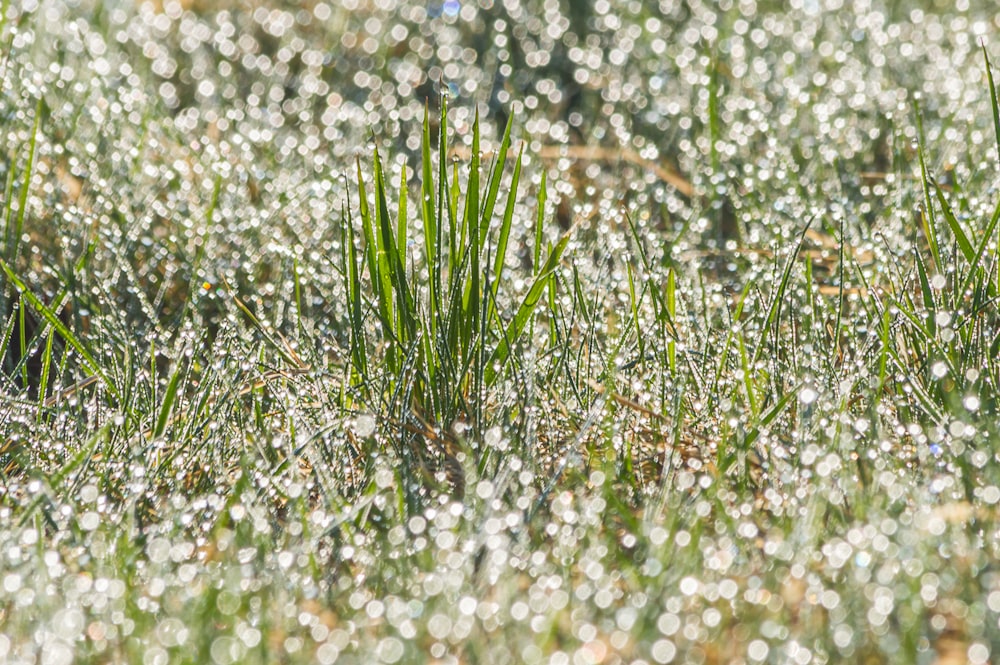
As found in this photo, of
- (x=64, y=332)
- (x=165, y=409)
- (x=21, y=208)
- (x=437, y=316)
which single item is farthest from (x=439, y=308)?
(x=21, y=208)

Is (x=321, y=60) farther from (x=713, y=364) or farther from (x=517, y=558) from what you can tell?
(x=517, y=558)

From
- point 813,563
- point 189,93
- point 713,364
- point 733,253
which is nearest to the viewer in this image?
point 813,563

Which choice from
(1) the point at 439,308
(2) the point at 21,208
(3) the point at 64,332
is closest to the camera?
(1) the point at 439,308

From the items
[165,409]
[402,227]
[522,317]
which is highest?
[402,227]

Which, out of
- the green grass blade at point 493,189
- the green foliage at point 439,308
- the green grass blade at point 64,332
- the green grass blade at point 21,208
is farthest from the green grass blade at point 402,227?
the green grass blade at point 21,208

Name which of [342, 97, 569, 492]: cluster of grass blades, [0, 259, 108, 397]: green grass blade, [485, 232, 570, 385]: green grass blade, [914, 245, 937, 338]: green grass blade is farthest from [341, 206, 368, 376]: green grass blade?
[914, 245, 937, 338]: green grass blade

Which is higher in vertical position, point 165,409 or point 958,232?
point 958,232

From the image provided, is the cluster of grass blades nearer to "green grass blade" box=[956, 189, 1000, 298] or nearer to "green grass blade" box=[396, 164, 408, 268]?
"green grass blade" box=[396, 164, 408, 268]

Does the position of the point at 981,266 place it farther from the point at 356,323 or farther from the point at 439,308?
the point at 356,323

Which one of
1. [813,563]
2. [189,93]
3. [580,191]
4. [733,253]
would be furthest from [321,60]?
[813,563]
